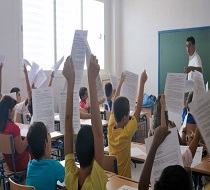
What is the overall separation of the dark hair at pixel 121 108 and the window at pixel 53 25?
3.76 meters

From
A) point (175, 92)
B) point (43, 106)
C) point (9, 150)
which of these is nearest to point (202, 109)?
point (175, 92)

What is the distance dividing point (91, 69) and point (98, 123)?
27 cm

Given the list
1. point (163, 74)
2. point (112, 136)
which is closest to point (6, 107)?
point (112, 136)

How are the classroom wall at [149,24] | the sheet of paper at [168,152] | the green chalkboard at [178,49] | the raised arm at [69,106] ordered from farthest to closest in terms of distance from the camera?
the classroom wall at [149,24], the green chalkboard at [178,49], the raised arm at [69,106], the sheet of paper at [168,152]

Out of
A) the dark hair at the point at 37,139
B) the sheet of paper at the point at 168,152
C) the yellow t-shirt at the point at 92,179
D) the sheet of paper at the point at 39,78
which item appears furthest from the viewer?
the sheet of paper at the point at 39,78

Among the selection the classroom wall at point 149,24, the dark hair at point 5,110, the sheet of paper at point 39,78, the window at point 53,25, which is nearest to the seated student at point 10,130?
the dark hair at point 5,110

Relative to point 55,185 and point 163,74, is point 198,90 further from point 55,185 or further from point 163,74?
Result: point 163,74

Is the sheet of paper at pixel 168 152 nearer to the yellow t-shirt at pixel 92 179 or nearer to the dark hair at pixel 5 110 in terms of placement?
the yellow t-shirt at pixel 92 179

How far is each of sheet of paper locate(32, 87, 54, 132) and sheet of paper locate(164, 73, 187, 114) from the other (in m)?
0.90

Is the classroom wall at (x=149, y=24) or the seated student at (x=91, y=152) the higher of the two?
the classroom wall at (x=149, y=24)

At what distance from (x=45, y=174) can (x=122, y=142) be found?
77 centimetres

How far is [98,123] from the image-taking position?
4.80 feet

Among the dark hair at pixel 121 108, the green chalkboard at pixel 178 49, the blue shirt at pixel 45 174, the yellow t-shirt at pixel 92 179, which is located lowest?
the blue shirt at pixel 45 174

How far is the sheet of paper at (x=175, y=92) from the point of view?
79.6 inches
